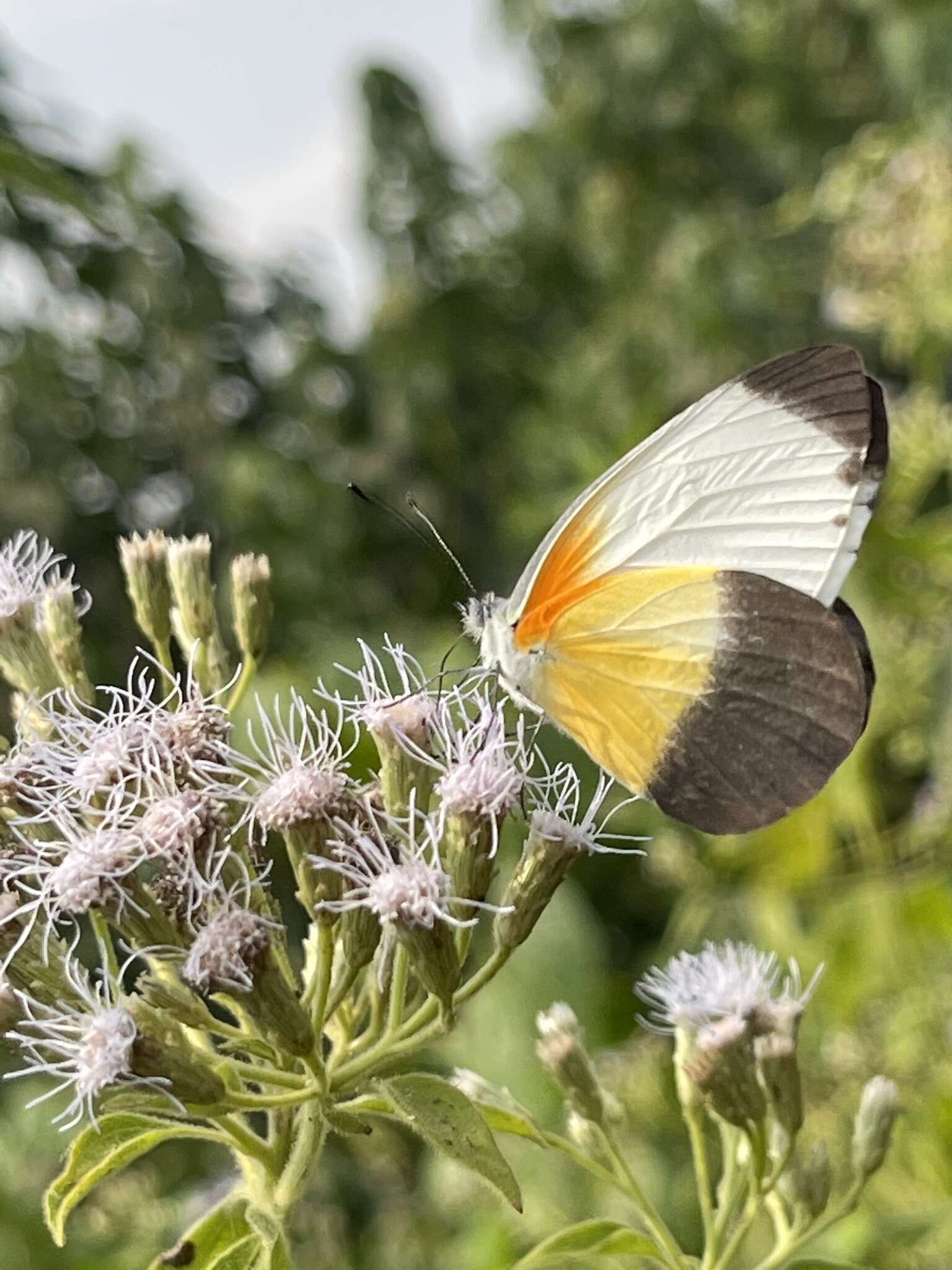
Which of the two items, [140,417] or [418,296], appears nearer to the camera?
[140,417]

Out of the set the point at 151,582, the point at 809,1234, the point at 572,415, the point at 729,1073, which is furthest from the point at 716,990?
the point at 572,415

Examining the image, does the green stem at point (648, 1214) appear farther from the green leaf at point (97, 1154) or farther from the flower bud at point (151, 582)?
the flower bud at point (151, 582)

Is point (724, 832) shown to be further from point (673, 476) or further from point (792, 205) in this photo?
point (792, 205)

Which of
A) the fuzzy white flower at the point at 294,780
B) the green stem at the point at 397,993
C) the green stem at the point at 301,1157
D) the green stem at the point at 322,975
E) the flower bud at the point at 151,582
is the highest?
the flower bud at the point at 151,582

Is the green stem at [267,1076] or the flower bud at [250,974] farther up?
the flower bud at [250,974]

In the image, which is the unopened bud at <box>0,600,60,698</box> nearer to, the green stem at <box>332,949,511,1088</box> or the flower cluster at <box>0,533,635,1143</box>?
the flower cluster at <box>0,533,635,1143</box>

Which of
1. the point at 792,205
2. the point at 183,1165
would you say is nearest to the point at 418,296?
the point at 792,205

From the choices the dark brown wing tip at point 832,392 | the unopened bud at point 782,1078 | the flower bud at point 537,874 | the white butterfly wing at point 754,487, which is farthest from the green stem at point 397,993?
the dark brown wing tip at point 832,392
